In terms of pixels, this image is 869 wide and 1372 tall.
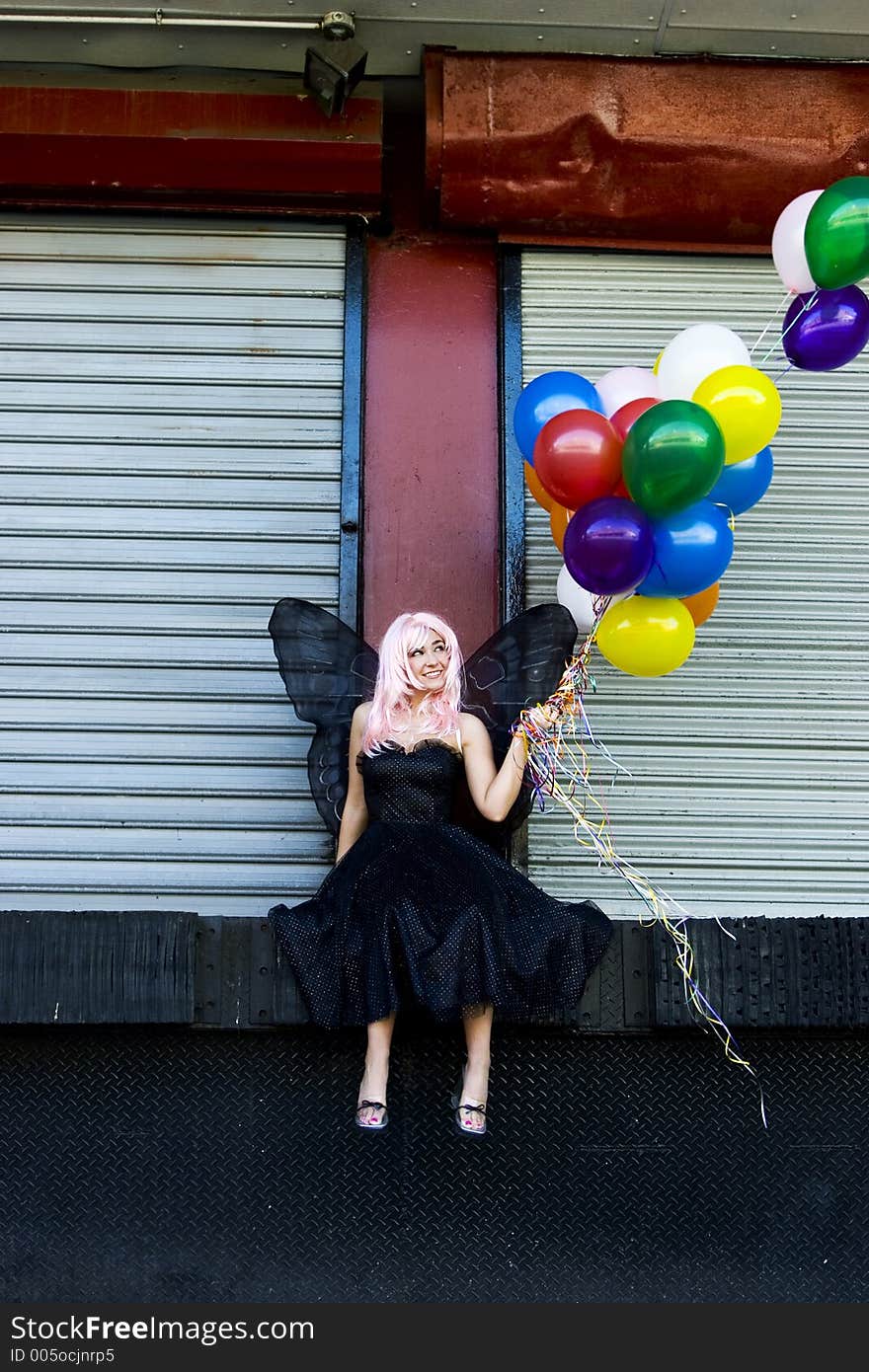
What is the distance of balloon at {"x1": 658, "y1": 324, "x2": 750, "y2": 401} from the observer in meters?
4.43

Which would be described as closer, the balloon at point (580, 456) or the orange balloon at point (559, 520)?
the balloon at point (580, 456)

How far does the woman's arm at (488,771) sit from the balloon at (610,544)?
632mm

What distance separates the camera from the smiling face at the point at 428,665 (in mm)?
4809

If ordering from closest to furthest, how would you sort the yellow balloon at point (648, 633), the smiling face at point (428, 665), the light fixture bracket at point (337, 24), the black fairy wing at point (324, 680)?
the yellow balloon at point (648, 633), the smiling face at point (428, 665), the black fairy wing at point (324, 680), the light fixture bracket at point (337, 24)

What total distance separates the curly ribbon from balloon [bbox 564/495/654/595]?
1.08ft

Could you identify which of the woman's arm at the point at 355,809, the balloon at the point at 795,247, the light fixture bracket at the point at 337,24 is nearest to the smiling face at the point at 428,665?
the woman's arm at the point at 355,809

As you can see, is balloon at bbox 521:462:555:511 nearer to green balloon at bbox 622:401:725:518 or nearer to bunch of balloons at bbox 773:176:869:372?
green balloon at bbox 622:401:725:518

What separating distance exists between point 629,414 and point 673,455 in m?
0.54

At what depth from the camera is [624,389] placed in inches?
185

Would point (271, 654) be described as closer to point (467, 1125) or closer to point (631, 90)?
point (467, 1125)

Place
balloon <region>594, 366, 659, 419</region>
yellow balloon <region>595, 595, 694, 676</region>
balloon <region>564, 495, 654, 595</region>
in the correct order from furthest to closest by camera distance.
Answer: balloon <region>594, 366, 659, 419</region> → yellow balloon <region>595, 595, 694, 676</region> → balloon <region>564, 495, 654, 595</region>

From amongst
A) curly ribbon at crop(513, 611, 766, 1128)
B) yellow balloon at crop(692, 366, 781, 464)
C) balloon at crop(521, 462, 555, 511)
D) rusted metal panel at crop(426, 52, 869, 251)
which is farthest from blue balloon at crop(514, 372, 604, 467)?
rusted metal panel at crop(426, 52, 869, 251)

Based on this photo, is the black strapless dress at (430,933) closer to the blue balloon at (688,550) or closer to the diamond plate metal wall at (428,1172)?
the diamond plate metal wall at (428,1172)

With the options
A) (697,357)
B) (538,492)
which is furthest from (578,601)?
(697,357)
